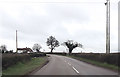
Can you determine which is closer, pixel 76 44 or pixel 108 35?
pixel 108 35

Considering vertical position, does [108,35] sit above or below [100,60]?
above

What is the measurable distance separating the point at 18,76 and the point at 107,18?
81.7 ft

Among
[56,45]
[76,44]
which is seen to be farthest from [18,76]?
[56,45]

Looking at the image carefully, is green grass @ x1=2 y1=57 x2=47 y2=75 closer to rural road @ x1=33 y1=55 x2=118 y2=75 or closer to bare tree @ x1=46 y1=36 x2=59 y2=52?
rural road @ x1=33 y1=55 x2=118 y2=75

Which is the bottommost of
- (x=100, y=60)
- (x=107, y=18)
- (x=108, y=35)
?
(x=100, y=60)

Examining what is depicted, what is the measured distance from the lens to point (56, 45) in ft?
577

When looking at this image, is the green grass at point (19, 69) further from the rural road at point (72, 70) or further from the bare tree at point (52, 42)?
the bare tree at point (52, 42)

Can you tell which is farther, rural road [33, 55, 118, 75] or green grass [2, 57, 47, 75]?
rural road [33, 55, 118, 75]

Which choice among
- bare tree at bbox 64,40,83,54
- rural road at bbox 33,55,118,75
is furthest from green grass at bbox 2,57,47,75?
bare tree at bbox 64,40,83,54

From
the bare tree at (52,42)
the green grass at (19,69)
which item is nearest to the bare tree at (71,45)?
the bare tree at (52,42)

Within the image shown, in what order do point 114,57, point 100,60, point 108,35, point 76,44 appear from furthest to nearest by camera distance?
point 76,44
point 100,60
point 108,35
point 114,57

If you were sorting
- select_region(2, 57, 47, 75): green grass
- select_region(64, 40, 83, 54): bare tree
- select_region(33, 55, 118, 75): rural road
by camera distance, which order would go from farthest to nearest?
select_region(64, 40, 83, 54): bare tree < select_region(33, 55, 118, 75): rural road < select_region(2, 57, 47, 75): green grass

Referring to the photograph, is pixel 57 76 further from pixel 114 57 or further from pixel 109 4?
pixel 109 4

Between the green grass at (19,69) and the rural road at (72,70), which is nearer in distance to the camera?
the green grass at (19,69)
